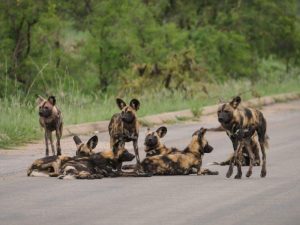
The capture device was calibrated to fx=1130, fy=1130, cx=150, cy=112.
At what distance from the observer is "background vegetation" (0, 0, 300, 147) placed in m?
23.5

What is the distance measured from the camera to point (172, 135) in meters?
19.2

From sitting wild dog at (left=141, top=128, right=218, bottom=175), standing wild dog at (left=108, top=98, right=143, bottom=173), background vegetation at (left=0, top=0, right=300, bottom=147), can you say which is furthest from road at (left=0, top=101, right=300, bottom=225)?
background vegetation at (left=0, top=0, right=300, bottom=147)

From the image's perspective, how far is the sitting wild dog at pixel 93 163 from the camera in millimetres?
13180

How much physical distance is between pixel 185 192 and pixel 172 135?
7.31 metres

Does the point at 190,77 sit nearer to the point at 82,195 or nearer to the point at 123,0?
the point at 123,0

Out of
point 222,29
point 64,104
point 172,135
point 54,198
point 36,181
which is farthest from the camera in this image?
point 222,29

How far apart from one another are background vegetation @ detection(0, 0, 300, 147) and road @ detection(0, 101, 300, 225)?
213 inches

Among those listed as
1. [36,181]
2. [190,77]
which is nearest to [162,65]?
[190,77]

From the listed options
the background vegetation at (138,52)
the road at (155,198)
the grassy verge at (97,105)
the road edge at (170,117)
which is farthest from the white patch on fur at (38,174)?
the road edge at (170,117)

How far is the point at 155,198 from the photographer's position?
37.6 ft

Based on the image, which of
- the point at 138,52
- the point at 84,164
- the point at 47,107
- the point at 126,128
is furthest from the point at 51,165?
the point at 138,52

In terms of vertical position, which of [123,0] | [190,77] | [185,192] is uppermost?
[123,0]

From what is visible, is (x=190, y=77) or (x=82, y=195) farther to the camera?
(x=190, y=77)

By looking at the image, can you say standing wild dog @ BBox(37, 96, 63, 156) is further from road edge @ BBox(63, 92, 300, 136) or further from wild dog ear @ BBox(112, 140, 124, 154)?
road edge @ BBox(63, 92, 300, 136)
